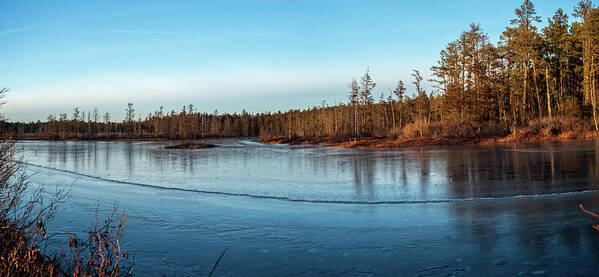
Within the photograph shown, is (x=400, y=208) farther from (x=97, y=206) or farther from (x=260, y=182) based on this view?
(x=97, y=206)

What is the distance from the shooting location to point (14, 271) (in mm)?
4152

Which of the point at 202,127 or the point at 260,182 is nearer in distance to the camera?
the point at 260,182

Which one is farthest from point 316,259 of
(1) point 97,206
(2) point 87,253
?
(1) point 97,206

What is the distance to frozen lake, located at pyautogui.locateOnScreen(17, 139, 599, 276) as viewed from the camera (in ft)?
18.7

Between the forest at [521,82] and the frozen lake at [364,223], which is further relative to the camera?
the forest at [521,82]

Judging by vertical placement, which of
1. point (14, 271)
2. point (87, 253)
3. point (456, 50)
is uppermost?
point (456, 50)

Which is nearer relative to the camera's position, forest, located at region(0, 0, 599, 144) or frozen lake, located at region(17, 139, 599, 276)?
frozen lake, located at region(17, 139, 599, 276)

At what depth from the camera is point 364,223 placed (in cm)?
827

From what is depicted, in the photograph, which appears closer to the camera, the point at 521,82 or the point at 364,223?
the point at 364,223

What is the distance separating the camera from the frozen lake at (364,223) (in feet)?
18.7

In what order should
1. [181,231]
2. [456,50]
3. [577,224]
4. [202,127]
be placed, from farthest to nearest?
[202,127], [456,50], [181,231], [577,224]

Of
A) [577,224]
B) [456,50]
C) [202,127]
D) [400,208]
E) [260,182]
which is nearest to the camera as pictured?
[577,224]

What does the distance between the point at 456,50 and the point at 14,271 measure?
53407 millimetres

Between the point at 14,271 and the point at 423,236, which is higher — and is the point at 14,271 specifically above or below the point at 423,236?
above
